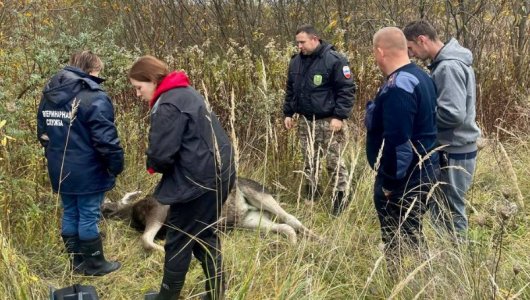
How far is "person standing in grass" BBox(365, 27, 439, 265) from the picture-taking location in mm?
3188

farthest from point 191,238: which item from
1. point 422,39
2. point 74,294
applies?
point 422,39

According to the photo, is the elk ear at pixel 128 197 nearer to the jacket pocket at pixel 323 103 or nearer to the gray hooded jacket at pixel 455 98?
the jacket pocket at pixel 323 103

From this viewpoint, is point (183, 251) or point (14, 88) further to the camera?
point (14, 88)

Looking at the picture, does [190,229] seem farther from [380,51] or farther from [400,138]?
[380,51]

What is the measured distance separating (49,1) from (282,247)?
26.3 feet

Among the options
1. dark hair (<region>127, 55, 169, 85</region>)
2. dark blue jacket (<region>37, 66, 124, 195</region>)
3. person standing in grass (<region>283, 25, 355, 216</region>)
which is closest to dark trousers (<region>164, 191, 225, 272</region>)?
dark hair (<region>127, 55, 169, 85</region>)

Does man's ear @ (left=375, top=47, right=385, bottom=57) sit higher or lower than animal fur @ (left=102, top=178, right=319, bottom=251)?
higher

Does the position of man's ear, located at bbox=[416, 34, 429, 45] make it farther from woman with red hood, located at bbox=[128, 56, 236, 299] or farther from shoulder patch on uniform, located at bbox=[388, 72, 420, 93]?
woman with red hood, located at bbox=[128, 56, 236, 299]

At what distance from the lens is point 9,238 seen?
380 cm

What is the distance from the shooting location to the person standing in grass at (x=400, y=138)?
3.19m

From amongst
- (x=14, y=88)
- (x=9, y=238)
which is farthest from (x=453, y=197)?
(x=14, y=88)

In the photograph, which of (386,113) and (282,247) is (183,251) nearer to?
(282,247)

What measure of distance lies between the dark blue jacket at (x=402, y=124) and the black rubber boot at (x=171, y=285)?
1502 millimetres

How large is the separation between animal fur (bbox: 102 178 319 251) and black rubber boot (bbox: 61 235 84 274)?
65cm
